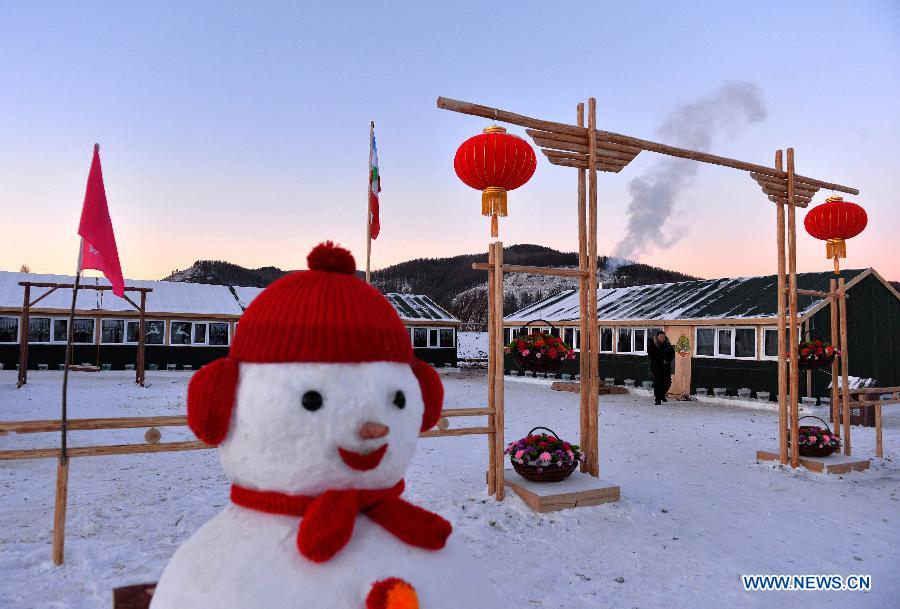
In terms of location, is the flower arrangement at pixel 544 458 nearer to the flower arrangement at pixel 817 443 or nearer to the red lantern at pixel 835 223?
the flower arrangement at pixel 817 443

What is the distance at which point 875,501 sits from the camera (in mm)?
6465

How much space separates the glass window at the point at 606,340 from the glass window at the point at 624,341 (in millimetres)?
Result: 472

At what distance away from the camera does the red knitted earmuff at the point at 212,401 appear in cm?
182

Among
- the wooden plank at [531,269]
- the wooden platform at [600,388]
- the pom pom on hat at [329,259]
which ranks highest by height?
the wooden plank at [531,269]

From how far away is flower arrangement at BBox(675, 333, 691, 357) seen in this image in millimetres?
17766

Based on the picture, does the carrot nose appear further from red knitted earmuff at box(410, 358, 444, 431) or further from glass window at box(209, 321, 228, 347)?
glass window at box(209, 321, 228, 347)

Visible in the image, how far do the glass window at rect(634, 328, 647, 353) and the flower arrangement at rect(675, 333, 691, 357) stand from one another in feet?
4.46

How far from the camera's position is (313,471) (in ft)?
5.94

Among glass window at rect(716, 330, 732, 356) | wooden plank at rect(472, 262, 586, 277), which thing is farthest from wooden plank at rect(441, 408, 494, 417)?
glass window at rect(716, 330, 732, 356)

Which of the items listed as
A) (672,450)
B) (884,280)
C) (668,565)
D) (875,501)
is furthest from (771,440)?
(884,280)

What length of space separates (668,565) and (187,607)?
13.7 ft

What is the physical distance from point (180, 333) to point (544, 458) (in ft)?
72.3

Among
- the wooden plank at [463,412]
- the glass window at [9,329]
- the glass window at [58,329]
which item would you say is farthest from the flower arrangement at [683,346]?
the glass window at [9,329]

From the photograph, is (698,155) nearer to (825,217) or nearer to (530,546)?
(825,217)
